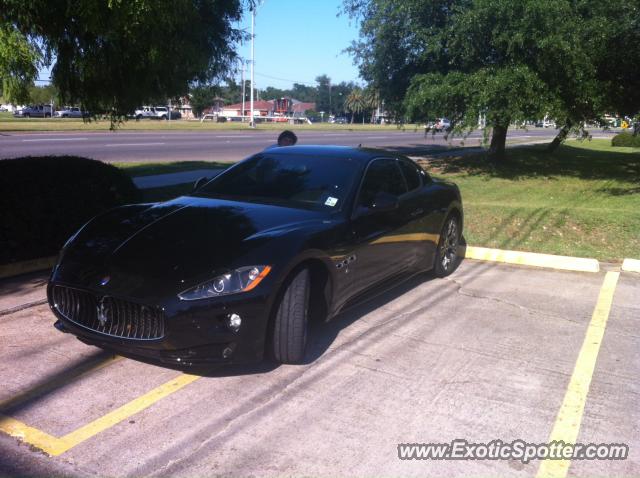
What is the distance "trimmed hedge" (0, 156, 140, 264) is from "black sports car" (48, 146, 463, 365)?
1880 millimetres

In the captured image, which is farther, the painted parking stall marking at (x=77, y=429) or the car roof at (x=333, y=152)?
the car roof at (x=333, y=152)

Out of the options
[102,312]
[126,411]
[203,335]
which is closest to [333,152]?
[203,335]

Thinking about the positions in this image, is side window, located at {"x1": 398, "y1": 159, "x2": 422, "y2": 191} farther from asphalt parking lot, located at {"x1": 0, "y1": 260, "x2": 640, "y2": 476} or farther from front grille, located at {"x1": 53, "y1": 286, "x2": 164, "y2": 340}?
front grille, located at {"x1": 53, "y1": 286, "x2": 164, "y2": 340}

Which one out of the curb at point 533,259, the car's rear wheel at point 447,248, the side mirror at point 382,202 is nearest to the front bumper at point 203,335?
the side mirror at point 382,202

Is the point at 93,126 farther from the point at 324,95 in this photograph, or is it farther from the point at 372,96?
the point at 324,95

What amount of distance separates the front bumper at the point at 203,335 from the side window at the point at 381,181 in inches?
64.8

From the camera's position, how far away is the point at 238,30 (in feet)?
37.3

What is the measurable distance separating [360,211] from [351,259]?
1.48 feet

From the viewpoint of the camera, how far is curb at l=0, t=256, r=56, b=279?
6145 mm

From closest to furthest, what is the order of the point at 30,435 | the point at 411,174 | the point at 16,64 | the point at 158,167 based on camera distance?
the point at 30,435, the point at 16,64, the point at 411,174, the point at 158,167

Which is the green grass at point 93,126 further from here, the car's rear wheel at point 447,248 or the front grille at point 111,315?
the front grille at point 111,315

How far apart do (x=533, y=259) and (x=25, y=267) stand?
5.97 metres

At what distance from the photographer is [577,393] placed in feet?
13.3

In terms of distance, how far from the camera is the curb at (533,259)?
747 centimetres
